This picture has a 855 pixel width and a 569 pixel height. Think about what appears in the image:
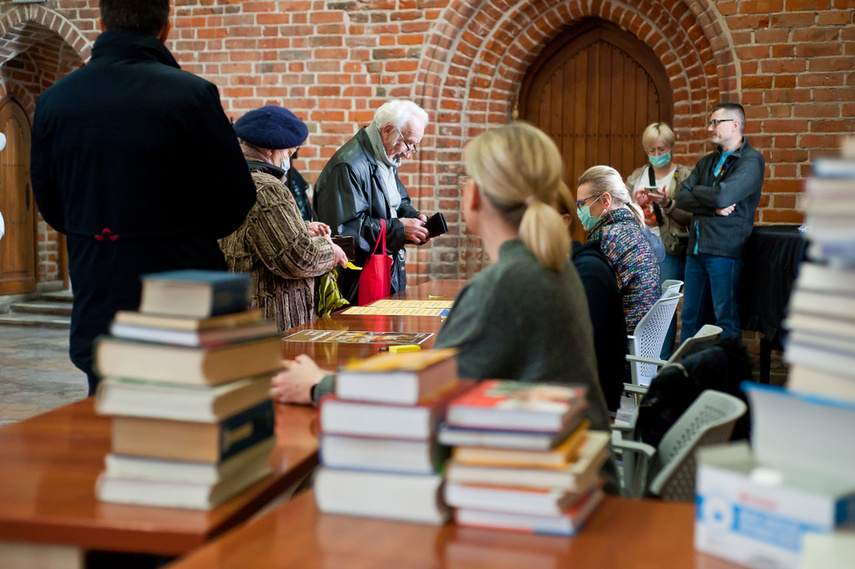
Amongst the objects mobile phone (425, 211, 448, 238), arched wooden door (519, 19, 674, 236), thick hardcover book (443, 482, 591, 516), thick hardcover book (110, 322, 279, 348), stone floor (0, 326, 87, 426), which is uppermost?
arched wooden door (519, 19, 674, 236)

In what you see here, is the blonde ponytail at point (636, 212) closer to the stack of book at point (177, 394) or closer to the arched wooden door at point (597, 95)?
the stack of book at point (177, 394)

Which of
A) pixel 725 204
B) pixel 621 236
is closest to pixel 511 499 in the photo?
pixel 621 236

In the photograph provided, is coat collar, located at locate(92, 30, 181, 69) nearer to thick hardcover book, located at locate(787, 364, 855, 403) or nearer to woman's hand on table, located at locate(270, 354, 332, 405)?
woman's hand on table, located at locate(270, 354, 332, 405)

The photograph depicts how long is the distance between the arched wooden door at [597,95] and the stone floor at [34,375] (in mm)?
4186

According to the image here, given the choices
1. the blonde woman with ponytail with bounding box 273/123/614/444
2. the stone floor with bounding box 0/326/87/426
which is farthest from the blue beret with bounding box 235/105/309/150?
the stone floor with bounding box 0/326/87/426

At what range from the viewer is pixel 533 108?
A: 7.42 m

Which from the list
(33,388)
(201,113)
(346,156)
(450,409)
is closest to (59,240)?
(33,388)

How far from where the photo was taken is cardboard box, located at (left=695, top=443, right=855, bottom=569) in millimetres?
1055

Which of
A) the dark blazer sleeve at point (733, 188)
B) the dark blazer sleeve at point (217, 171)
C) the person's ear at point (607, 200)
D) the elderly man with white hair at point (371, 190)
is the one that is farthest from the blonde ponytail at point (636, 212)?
the dark blazer sleeve at point (217, 171)

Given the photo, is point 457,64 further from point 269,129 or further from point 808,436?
point 808,436

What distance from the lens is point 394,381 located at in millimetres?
1256

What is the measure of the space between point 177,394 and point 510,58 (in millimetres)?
6266

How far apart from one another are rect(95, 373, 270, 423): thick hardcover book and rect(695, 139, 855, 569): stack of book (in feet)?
2.29

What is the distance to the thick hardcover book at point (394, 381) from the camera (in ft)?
4.10
